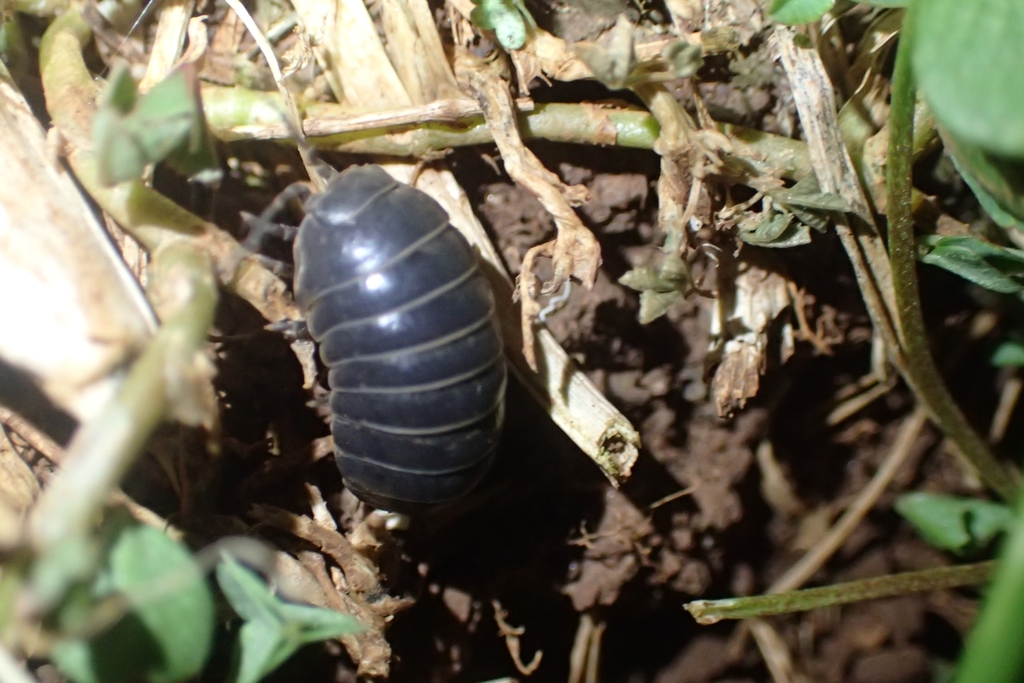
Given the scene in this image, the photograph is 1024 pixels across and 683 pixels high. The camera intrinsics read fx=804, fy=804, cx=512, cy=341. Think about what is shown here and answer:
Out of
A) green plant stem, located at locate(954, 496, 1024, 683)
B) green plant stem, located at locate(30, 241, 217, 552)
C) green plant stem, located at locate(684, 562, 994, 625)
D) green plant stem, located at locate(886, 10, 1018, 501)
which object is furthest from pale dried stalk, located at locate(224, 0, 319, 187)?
green plant stem, located at locate(954, 496, 1024, 683)

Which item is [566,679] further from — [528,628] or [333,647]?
[333,647]

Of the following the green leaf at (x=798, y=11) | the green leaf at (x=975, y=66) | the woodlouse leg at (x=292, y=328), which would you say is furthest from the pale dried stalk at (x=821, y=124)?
the woodlouse leg at (x=292, y=328)

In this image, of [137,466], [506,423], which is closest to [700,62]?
[506,423]

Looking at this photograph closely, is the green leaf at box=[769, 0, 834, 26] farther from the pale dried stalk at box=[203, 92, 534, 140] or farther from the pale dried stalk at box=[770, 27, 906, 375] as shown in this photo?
the pale dried stalk at box=[203, 92, 534, 140]

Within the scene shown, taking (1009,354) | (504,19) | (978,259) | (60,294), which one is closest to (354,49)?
(504,19)

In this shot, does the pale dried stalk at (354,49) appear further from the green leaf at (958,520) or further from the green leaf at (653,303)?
the green leaf at (958,520)

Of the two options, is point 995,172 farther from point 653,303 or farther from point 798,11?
point 653,303
